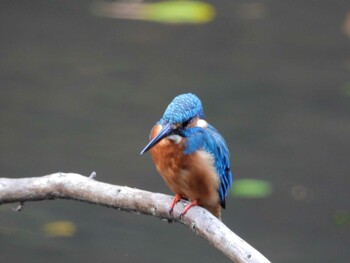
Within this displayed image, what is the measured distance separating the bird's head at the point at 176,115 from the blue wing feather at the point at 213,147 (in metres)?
0.08

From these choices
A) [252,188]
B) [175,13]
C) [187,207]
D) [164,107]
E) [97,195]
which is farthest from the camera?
[175,13]

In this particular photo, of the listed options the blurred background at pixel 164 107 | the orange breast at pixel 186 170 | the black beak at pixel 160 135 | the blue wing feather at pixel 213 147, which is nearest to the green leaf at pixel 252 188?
the blurred background at pixel 164 107

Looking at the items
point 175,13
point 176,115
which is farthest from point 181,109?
point 175,13

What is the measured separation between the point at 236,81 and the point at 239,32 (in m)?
0.81

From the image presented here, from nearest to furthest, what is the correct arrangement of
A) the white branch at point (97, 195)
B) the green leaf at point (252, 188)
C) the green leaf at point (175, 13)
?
the white branch at point (97, 195), the green leaf at point (252, 188), the green leaf at point (175, 13)

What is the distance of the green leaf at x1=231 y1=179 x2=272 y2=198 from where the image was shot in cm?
479

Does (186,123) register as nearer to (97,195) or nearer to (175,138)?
(175,138)

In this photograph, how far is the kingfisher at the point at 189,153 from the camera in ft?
8.67

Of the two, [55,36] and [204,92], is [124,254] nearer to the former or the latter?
[204,92]

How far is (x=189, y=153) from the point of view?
278 centimetres

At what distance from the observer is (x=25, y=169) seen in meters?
4.86

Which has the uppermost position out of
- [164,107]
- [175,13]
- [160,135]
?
[175,13]

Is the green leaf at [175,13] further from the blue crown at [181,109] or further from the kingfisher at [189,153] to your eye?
the blue crown at [181,109]

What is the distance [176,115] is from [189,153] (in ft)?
0.63
